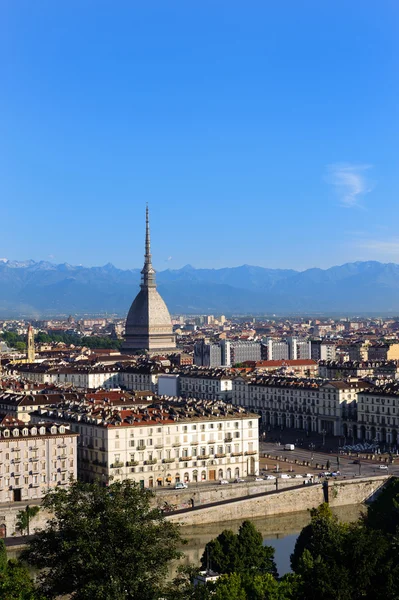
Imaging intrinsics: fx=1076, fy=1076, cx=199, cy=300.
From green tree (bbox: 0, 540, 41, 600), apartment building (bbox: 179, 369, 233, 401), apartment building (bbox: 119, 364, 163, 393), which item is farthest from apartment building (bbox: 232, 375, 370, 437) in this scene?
green tree (bbox: 0, 540, 41, 600)

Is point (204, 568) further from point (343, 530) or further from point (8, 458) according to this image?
point (8, 458)

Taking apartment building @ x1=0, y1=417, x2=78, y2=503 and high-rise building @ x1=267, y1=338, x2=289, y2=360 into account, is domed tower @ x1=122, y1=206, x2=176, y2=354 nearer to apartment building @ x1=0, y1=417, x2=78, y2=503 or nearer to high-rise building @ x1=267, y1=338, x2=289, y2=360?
high-rise building @ x1=267, y1=338, x2=289, y2=360

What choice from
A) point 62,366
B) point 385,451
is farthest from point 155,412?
point 62,366

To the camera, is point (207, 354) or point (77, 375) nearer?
point (77, 375)

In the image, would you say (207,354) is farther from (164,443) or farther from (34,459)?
(34,459)

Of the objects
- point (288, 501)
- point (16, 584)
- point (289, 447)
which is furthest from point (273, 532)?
point (16, 584)

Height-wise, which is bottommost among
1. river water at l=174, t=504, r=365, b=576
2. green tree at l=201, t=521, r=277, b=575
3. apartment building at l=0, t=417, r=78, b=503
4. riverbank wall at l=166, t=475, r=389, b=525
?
river water at l=174, t=504, r=365, b=576
